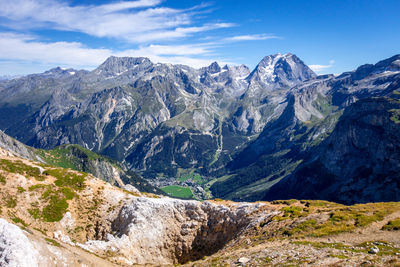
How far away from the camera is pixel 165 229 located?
201 feet

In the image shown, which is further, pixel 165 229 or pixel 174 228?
pixel 174 228

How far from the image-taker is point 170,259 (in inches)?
2330

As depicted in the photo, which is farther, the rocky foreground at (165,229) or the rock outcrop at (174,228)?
the rock outcrop at (174,228)

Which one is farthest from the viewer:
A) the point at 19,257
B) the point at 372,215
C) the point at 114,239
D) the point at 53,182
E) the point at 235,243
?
the point at 53,182

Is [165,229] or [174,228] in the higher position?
[165,229]

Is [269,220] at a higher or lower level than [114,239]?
higher

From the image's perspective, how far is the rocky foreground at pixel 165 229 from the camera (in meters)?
32.5

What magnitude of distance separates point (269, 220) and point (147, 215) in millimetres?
28594

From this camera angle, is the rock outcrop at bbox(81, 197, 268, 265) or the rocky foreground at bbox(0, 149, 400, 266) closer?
the rocky foreground at bbox(0, 149, 400, 266)

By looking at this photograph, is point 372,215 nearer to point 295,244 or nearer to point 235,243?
point 295,244

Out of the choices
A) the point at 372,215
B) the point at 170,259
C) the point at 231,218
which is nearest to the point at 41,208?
the point at 170,259

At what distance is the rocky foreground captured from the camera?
32500 millimetres

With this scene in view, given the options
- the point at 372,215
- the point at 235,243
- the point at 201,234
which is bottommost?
the point at 201,234

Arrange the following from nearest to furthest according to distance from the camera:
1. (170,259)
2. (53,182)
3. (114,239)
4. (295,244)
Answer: (295,244)
(114,239)
(170,259)
(53,182)
